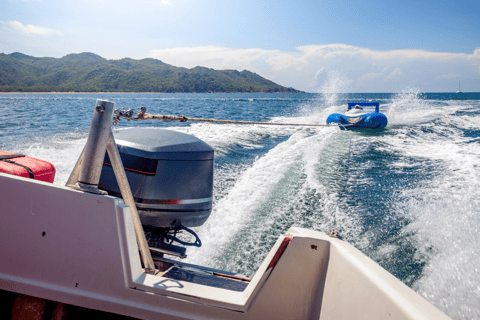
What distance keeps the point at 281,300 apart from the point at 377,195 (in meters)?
3.82

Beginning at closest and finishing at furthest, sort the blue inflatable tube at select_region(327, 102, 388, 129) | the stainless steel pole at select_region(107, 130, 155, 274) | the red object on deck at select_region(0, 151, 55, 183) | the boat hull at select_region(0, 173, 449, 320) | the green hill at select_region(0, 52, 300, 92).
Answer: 1. the boat hull at select_region(0, 173, 449, 320)
2. the stainless steel pole at select_region(107, 130, 155, 274)
3. the red object on deck at select_region(0, 151, 55, 183)
4. the blue inflatable tube at select_region(327, 102, 388, 129)
5. the green hill at select_region(0, 52, 300, 92)

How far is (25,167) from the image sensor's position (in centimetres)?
159

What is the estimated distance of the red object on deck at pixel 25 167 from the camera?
1.51 m

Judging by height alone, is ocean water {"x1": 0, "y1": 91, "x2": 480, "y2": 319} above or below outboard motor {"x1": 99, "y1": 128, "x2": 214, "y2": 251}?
below

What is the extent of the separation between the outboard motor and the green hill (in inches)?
3970

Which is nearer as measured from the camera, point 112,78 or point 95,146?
point 95,146

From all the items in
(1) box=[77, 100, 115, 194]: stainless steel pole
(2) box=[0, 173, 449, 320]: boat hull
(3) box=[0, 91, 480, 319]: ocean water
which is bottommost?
(3) box=[0, 91, 480, 319]: ocean water

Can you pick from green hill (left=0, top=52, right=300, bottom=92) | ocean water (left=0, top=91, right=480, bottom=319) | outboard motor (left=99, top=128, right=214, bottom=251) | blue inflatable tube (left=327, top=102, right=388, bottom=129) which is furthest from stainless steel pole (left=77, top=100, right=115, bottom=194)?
green hill (left=0, top=52, right=300, bottom=92)

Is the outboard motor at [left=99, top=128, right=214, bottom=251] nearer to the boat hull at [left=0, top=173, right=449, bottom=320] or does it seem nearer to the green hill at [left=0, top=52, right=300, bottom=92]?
the boat hull at [left=0, top=173, right=449, bottom=320]

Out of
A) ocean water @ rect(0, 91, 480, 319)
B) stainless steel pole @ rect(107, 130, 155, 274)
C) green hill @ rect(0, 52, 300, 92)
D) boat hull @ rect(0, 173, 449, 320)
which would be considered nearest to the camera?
boat hull @ rect(0, 173, 449, 320)

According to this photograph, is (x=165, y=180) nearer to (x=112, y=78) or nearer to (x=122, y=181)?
(x=122, y=181)

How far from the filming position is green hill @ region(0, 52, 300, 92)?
105 m

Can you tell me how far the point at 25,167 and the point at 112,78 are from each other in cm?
12541

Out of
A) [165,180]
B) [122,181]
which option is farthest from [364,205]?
[122,181]
